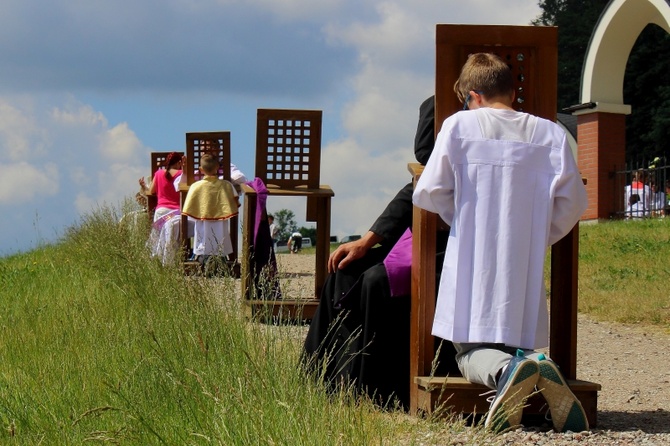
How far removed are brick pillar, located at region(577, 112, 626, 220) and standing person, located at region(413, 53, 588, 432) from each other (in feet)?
60.7

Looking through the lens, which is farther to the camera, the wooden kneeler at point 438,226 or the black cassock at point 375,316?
the black cassock at point 375,316

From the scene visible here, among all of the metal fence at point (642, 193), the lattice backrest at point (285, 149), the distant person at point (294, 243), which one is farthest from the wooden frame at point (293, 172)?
the distant person at point (294, 243)

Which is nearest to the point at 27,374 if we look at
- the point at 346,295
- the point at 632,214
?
the point at 346,295

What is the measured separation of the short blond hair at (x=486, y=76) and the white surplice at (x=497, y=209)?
0.12 metres

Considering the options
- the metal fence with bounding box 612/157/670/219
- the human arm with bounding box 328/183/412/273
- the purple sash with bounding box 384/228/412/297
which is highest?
the metal fence with bounding box 612/157/670/219

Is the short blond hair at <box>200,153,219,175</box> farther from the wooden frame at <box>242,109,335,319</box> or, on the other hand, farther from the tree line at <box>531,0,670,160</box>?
the tree line at <box>531,0,670,160</box>

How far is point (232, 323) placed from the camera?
231 inches

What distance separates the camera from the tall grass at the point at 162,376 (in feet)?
12.7

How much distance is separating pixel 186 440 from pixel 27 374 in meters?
1.97

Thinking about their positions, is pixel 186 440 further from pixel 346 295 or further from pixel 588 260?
pixel 588 260

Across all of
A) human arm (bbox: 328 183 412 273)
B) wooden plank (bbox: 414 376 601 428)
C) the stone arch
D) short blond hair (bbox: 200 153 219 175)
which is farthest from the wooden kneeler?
the stone arch

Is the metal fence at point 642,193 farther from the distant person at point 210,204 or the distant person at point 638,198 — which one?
the distant person at point 210,204

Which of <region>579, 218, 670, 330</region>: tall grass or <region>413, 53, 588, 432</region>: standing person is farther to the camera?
<region>579, 218, 670, 330</region>: tall grass

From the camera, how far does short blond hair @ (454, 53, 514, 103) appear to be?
5.18m
